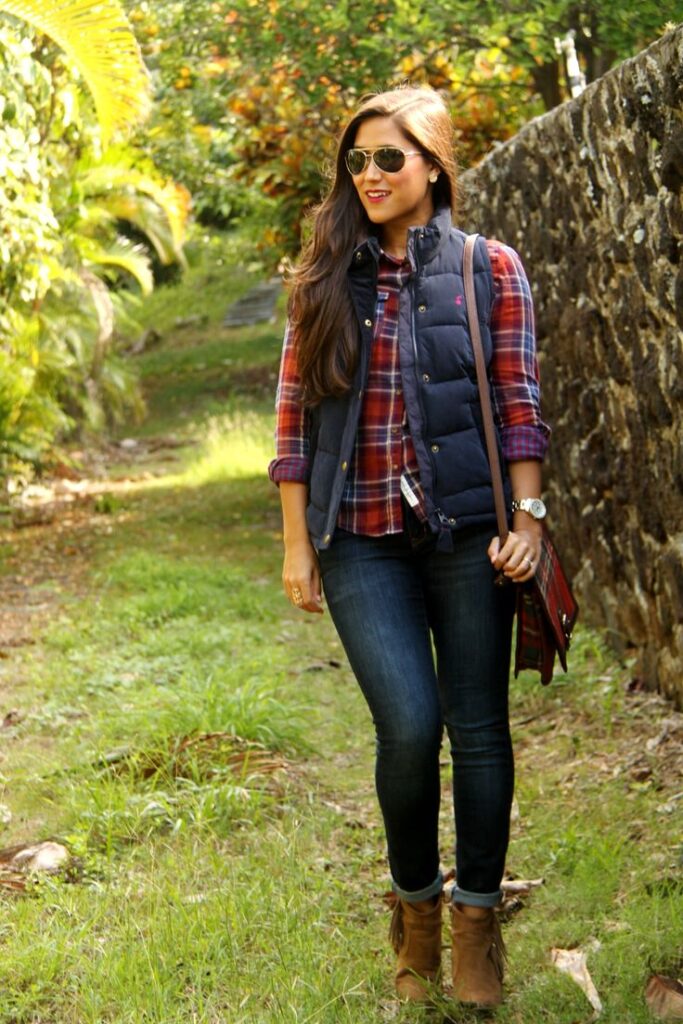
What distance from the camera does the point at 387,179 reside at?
11.0 ft

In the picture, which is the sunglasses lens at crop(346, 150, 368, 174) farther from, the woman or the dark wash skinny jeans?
the dark wash skinny jeans

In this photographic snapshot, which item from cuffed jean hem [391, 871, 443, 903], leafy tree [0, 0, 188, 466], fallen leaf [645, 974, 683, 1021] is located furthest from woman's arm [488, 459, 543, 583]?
leafy tree [0, 0, 188, 466]

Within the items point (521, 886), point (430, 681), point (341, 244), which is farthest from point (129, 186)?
point (430, 681)

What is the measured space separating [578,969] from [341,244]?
6.12 feet

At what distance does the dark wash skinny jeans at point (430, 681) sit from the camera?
327cm

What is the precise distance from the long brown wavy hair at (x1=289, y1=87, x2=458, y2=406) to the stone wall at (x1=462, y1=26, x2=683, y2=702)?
1241mm

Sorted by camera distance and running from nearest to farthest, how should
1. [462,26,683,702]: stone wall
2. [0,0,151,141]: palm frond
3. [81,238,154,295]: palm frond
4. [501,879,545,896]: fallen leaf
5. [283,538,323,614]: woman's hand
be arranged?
1. [283,538,323,614]: woman's hand
2. [501,879,545,896]: fallen leaf
3. [462,26,683,702]: stone wall
4. [0,0,151,141]: palm frond
5. [81,238,154,295]: palm frond

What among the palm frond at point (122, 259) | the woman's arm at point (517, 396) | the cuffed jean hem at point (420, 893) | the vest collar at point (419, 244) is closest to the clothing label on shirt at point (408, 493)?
the woman's arm at point (517, 396)

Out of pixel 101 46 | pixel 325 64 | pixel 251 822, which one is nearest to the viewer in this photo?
pixel 251 822

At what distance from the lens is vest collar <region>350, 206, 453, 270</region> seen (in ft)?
11.0

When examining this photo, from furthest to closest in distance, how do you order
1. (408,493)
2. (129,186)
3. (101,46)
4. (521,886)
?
(129,186), (101,46), (521,886), (408,493)

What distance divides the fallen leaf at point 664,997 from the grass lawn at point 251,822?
43 mm

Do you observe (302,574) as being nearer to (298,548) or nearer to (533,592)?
(298,548)

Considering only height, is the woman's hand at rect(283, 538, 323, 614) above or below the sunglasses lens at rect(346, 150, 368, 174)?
below
